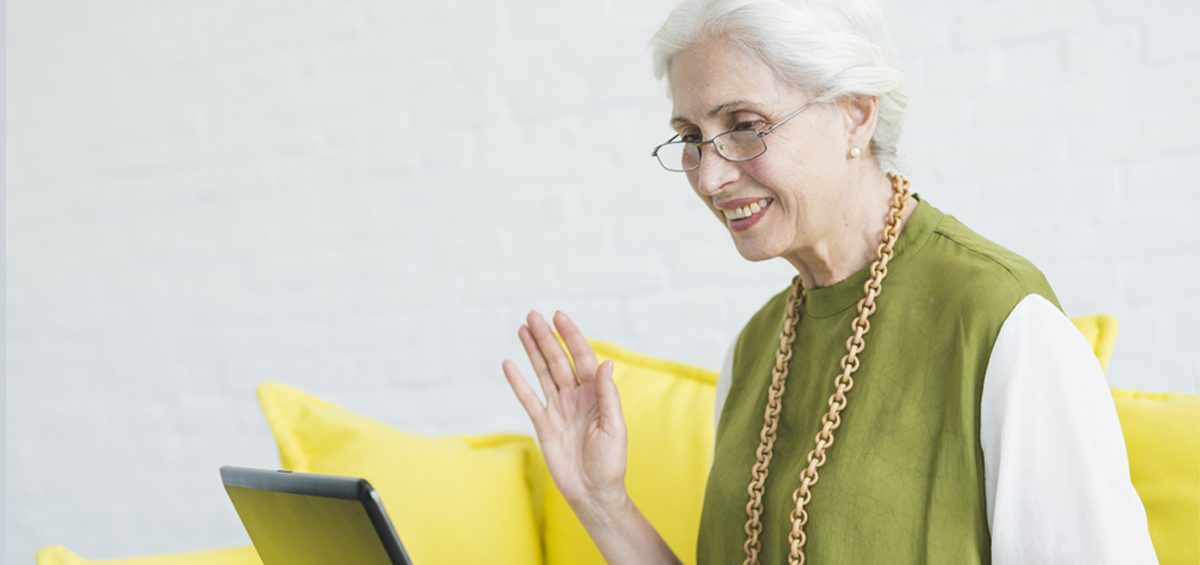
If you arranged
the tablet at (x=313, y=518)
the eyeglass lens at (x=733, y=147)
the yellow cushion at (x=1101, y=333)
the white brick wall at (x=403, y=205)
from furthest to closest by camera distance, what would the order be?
the white brick wall at (x=403, y=205)
the yellow cushion at (x=1101, y=333)
the eyeglass lens at (x=733, y=147)
the tablet at (x=313, y=518)

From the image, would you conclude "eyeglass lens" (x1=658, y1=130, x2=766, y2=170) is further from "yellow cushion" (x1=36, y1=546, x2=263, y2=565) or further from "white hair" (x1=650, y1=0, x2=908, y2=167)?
"yellow cushion" (x1=36, y1=546, x2=263, y2=565)

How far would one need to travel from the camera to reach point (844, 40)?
51.4 inches

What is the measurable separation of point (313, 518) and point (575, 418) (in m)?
0.42

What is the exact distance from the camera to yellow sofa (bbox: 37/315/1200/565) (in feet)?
5.57

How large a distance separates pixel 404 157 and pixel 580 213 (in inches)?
15.3

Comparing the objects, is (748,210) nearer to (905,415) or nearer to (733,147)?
(733,147)

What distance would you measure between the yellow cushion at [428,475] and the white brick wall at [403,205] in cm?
59

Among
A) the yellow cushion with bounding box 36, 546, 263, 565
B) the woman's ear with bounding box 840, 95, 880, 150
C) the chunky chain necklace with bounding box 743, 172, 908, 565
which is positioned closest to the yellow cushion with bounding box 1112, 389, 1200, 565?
the chunky chain necklace with bounding box 743, 172, 908, 565

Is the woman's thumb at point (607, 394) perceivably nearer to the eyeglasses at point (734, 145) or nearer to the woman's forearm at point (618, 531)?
the woman's forearm at point (618, 531)

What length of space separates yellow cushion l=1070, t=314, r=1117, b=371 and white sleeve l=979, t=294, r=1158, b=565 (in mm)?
415

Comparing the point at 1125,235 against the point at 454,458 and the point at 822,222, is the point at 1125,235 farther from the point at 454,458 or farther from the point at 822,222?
the point at 454,458

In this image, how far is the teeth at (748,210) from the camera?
1.35m

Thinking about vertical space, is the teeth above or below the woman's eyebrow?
below

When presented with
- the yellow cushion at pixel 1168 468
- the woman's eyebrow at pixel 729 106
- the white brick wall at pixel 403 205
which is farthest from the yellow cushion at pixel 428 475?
the yellow cushion at pixel 1168 468
